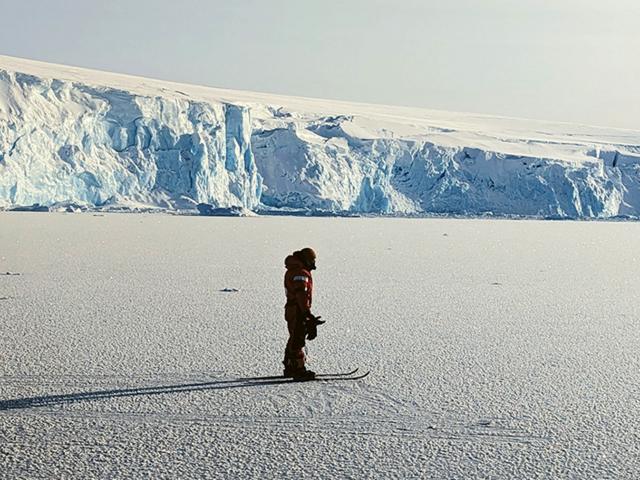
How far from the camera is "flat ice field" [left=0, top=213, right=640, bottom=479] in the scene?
389 centimetres

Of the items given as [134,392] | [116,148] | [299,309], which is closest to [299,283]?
[299,309]

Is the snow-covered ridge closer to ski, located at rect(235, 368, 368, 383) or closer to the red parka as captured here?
ski, located at rect(235, 368, 368, 383)

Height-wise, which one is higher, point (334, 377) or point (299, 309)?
point (299, 309)

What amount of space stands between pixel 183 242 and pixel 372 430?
17.0m

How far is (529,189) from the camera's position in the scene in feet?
160

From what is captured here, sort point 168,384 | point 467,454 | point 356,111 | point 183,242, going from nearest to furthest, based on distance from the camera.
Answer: point 467,454 → point 168,384 → point 183,242 → point 356,111

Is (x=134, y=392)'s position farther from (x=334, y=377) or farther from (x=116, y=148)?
(x=116, y=148)

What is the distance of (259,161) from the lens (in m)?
48.2

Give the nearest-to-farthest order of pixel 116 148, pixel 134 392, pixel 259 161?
1. pixel 134 392
2. pixel 116 148
3. pixel 259 161

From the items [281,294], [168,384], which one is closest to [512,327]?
[281,294]

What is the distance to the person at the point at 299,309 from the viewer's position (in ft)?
17.5

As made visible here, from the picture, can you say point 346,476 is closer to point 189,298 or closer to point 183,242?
point 189,298

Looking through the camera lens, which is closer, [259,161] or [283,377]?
[283,377]

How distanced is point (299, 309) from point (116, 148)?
3644cm
